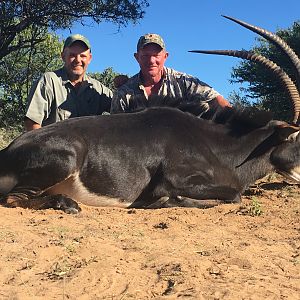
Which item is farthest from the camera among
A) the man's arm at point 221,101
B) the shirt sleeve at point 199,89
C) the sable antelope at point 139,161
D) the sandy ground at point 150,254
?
the shirt sleeve at point 199,89

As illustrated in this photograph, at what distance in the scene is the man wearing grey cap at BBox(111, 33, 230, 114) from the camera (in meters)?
6.00

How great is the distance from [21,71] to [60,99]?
41.7 feet

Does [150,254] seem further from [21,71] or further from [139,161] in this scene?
[21,71]

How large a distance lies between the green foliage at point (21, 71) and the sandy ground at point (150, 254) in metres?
11.7

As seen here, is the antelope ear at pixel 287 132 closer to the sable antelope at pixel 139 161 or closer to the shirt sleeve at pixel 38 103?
the sable antelope at pixel 139 161

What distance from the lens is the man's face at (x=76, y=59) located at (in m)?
6.43

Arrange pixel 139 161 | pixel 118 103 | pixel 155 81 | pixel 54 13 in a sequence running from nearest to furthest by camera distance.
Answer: pixel 139 161
pixel 118 103
pixel 155 81
pixel 54 13

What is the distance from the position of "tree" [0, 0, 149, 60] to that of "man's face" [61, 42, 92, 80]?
21.6 feet

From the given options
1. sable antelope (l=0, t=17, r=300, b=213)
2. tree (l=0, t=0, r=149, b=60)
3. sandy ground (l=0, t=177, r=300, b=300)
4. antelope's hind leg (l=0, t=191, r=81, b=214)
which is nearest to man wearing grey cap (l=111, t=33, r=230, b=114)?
sable antelope (l=0, t=17, r=300, b=213)

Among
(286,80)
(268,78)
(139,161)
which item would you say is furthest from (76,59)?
(268,78)

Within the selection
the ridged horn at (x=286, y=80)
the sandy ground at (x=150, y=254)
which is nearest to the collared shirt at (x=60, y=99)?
the ridged horn at (x=286, y=80)

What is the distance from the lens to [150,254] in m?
2.90

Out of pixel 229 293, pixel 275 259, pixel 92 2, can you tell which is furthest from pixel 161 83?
pixel 92 2

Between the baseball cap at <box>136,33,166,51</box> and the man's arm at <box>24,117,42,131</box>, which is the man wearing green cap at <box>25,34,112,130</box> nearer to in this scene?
the man's arm at <box>24,117,42,131</box>
